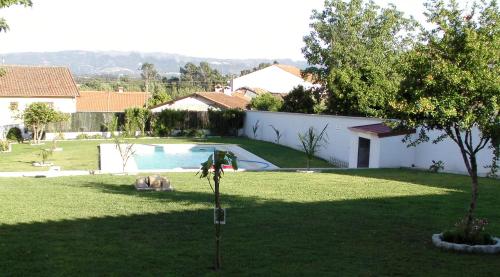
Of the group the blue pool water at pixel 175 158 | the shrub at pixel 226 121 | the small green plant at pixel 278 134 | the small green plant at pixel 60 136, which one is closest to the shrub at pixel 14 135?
the small green plant at pixel 60 136

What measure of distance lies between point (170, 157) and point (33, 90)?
723 inches

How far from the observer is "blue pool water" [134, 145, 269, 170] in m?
22.4

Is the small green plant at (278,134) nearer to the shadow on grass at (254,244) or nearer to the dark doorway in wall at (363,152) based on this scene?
the dark doorway in wall at (363,152)

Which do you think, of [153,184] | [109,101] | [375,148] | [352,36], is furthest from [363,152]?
[109,101]

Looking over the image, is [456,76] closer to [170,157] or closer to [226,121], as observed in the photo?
[170,157]

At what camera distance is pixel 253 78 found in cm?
6706

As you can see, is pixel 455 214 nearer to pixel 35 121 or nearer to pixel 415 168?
pixel 415 168

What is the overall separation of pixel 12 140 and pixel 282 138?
1631cm

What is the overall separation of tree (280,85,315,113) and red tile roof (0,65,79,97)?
663 inches

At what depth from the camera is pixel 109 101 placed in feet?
183

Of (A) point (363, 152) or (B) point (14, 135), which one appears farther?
(B) point (14, 135)

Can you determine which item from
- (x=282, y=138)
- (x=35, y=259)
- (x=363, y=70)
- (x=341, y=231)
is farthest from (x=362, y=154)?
(x=35, y=259)

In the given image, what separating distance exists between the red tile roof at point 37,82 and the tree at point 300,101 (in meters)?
A: 16.8

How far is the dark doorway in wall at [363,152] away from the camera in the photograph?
790 inches
